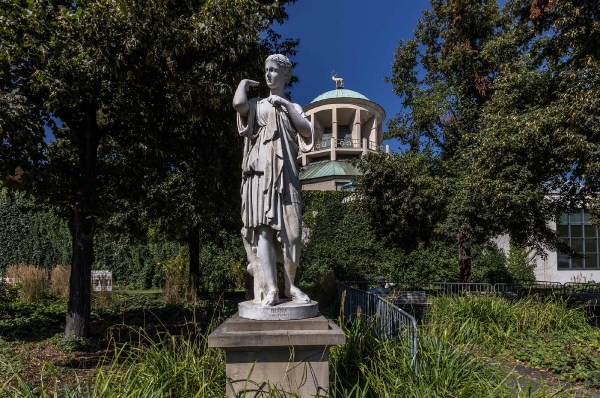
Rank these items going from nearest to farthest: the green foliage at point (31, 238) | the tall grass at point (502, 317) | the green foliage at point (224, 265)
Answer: the tall grass at point (502, 317) → the green foliage at point (224, 265) → the green foliage at point (31, 238)

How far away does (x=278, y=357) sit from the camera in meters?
3.20

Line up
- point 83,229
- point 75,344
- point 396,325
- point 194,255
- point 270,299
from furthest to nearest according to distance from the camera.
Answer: point 194,255 < point 83,229 < point 75,344 < point 396,325 < point 270,299

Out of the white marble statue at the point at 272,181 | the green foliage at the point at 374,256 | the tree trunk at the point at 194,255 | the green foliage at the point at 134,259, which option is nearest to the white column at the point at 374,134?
the green foliage at the point at 374,256

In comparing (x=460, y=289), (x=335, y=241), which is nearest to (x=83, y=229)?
(x=460, y=289)

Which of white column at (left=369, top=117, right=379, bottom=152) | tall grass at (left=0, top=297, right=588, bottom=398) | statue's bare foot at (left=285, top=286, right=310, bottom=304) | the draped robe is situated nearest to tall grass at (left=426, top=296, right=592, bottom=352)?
tall grass at (left=0, top=297, right=588, bottom=398)

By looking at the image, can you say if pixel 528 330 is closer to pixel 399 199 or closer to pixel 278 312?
pixel 399 199

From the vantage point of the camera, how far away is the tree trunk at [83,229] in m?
7.18

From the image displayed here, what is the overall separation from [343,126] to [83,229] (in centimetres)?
2860

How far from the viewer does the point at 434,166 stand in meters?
15.2

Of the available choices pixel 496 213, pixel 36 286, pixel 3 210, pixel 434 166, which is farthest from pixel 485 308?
pixel 3 210

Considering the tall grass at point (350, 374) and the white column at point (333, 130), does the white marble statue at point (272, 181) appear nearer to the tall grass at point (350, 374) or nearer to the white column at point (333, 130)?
the tall grass at point (350, 374)

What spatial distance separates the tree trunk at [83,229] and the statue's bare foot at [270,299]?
4852 millimetres

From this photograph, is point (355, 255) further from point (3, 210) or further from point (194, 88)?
point (3, 210)

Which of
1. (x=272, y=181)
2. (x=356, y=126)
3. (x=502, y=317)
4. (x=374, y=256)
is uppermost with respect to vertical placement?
(x=356, y=126)
